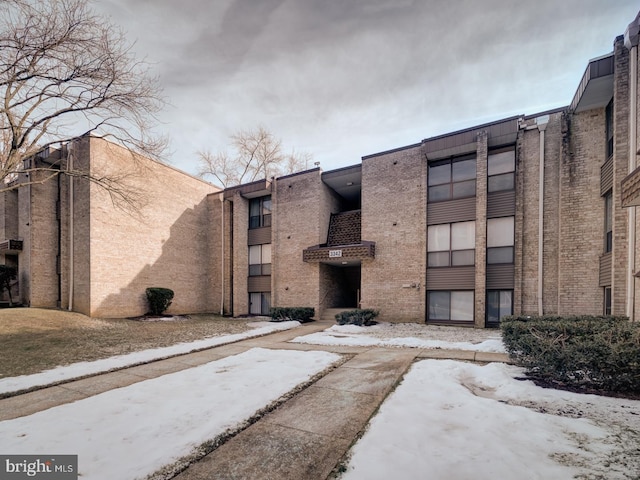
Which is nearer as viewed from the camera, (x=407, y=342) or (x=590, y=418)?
(x=590, y=418)

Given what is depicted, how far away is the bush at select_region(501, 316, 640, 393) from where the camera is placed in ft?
14.5

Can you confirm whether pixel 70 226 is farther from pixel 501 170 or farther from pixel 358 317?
pixel 501 170

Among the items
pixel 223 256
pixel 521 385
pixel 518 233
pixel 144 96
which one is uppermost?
pixel 144 96

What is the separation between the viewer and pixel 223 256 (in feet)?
62.7

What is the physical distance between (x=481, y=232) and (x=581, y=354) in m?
8.37

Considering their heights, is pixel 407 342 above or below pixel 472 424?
below

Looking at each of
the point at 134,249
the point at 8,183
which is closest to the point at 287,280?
the point at 134,249

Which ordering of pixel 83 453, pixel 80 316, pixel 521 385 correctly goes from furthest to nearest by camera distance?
pixel 80 316
pixel 521 385
pixel 83 453

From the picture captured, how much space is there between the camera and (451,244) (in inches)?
524

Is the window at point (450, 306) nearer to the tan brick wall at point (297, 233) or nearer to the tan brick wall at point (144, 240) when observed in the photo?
the tan brick wall at point (297, 233)

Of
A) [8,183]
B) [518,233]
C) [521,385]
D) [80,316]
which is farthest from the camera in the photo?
[8,183]

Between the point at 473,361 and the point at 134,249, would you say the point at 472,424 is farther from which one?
the point at 134,249

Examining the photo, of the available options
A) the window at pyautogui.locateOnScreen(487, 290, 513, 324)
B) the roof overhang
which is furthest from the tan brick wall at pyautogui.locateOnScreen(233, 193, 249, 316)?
the roof overhang

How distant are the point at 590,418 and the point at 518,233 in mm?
9890
